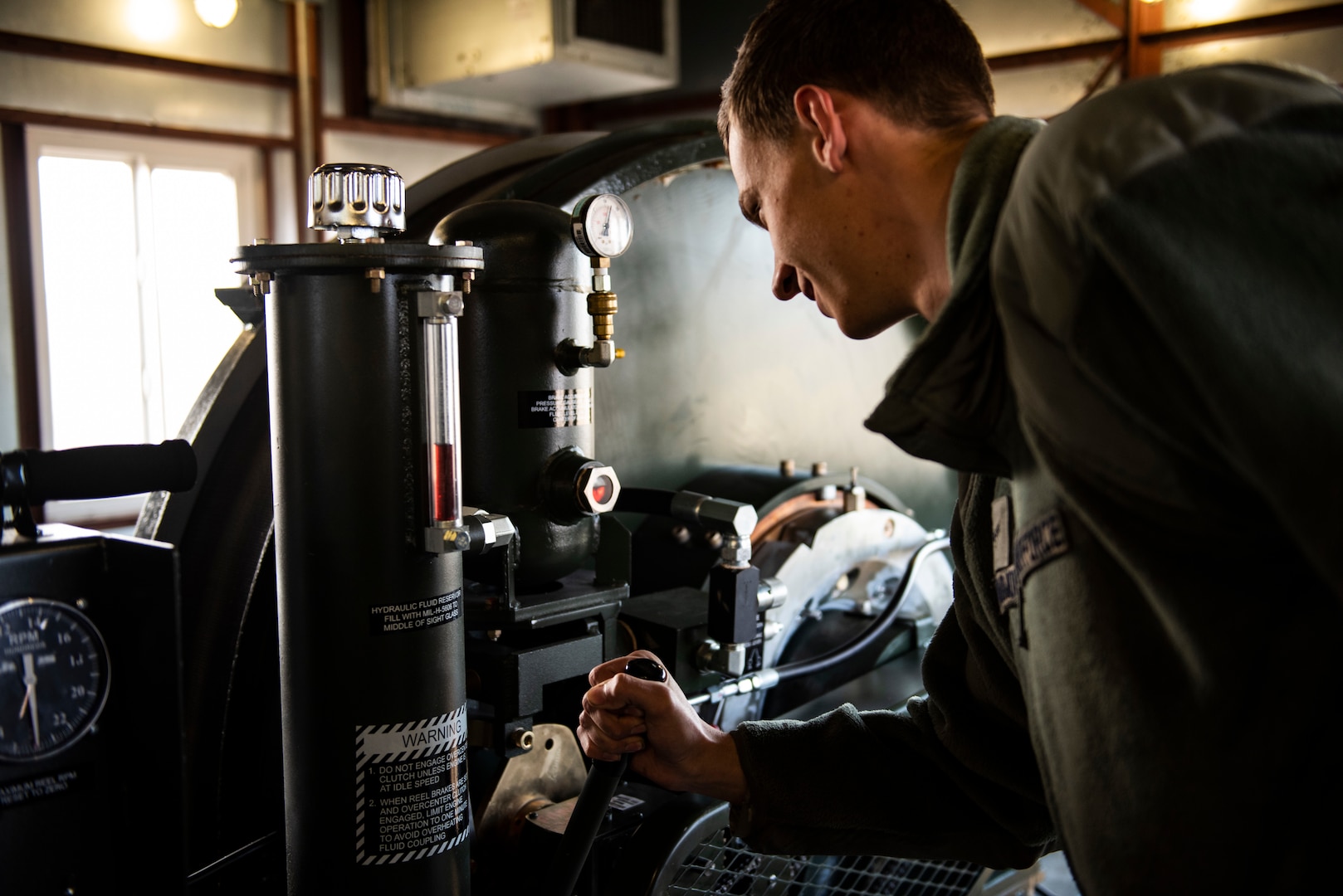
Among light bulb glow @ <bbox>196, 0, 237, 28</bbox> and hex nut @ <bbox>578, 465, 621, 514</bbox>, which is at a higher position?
light bulb glow @ <bbox>196, 0, 237, 28</bbox>

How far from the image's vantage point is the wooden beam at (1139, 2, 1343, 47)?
172 inches

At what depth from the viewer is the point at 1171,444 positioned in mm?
651

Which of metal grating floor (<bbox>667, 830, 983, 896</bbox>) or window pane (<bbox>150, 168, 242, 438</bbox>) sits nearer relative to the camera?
metal grating floor (<bbox>667, 830, 983, 896</bbox>)

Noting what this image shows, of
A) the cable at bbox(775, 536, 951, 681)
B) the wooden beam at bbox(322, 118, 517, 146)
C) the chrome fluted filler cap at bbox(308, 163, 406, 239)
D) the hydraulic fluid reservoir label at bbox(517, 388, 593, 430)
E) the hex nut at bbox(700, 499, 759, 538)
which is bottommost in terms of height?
the cable at bbox(775, 536, 951, 681)

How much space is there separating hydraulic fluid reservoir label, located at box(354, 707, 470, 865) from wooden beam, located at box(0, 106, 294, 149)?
4.22 meters

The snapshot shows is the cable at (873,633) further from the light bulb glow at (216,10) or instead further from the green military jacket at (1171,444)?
the light bulb glow at (216,10)

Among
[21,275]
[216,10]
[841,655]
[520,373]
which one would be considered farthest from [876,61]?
[21,275]

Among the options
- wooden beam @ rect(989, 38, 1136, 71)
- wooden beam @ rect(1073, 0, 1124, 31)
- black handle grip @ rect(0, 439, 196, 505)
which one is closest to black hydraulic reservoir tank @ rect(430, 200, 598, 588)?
black handle grip @ rect(0, 439, 196, 505)

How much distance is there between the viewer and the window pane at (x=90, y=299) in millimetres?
4570

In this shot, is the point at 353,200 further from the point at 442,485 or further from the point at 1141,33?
the point at 1141,33

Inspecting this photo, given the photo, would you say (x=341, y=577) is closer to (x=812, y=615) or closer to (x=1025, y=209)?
(x=1025, y=209)

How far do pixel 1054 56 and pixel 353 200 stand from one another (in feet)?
15.1

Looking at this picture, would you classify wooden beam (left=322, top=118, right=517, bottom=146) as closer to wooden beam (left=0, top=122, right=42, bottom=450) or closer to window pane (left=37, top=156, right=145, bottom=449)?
window pane (left=37, top=156, right=145, bottom=449)

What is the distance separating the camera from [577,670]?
1.40 m
